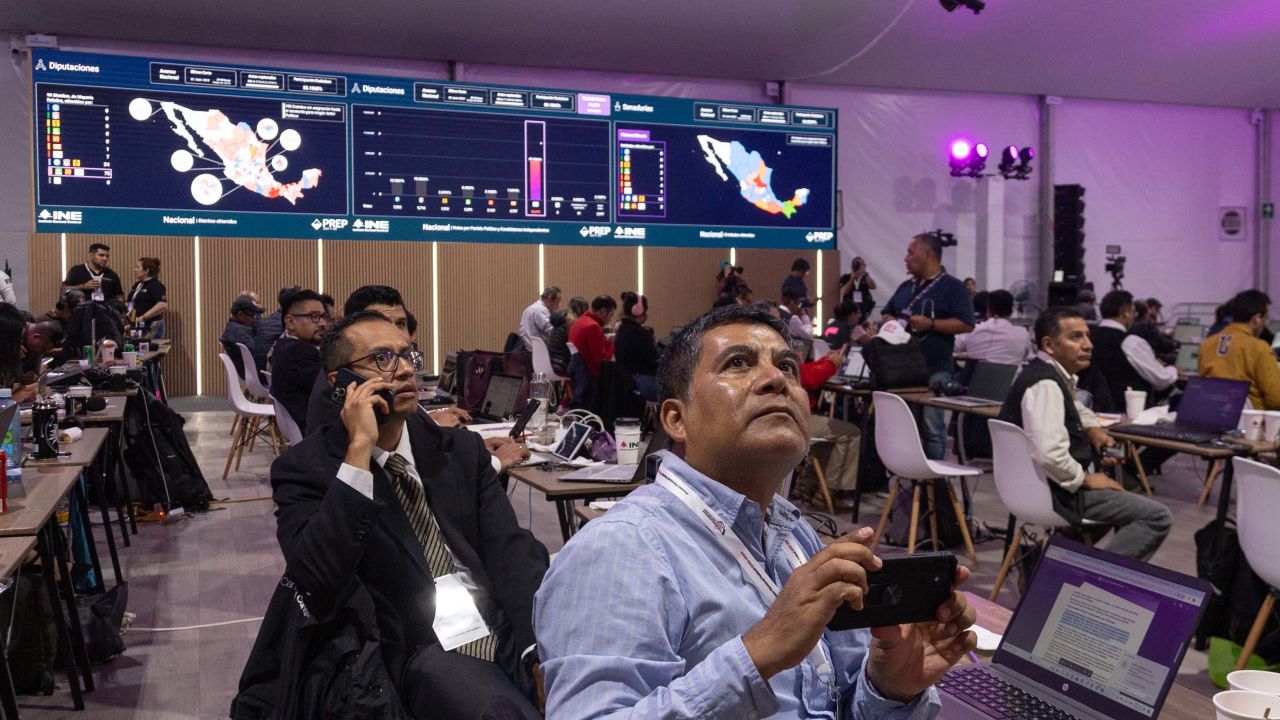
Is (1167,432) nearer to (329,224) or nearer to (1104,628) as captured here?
(1104,628)

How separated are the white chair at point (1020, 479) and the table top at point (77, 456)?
11.4ft

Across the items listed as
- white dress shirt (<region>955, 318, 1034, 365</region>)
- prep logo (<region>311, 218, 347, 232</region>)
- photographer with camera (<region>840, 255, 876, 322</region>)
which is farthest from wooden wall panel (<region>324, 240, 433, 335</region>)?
white dress shirt (<region>955, 318, 1034, 365</region>)

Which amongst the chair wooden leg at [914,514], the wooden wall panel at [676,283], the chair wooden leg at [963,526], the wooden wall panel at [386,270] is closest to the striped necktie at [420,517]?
the chair wooden leg at [914,514]

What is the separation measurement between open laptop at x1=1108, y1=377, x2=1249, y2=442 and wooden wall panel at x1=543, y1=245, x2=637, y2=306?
818cm

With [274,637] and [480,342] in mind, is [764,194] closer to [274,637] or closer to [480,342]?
[480,342]

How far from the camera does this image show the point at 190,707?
3559 mm

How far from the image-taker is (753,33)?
454 inches

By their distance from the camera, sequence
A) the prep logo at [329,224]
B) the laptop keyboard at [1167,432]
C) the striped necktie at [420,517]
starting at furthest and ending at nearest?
the prep logo at [329,224] → the laptop keyboard at [1167,432] → the striped necktie at [420,517]

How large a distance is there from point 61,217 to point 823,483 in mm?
6837

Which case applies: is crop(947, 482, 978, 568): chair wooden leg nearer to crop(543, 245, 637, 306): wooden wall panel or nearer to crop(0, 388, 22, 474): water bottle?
crop(0, 388, 22, 474): water bottle

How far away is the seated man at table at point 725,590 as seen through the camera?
1150 mm

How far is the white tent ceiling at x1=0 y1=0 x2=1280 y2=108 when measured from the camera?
414 inches

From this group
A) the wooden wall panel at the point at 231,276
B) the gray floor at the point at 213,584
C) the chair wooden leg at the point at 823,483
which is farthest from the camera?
the wooden wall panel at the point at 231,276

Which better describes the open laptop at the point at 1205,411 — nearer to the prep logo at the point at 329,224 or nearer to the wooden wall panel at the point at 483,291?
the prep logo at the point at 329,224
